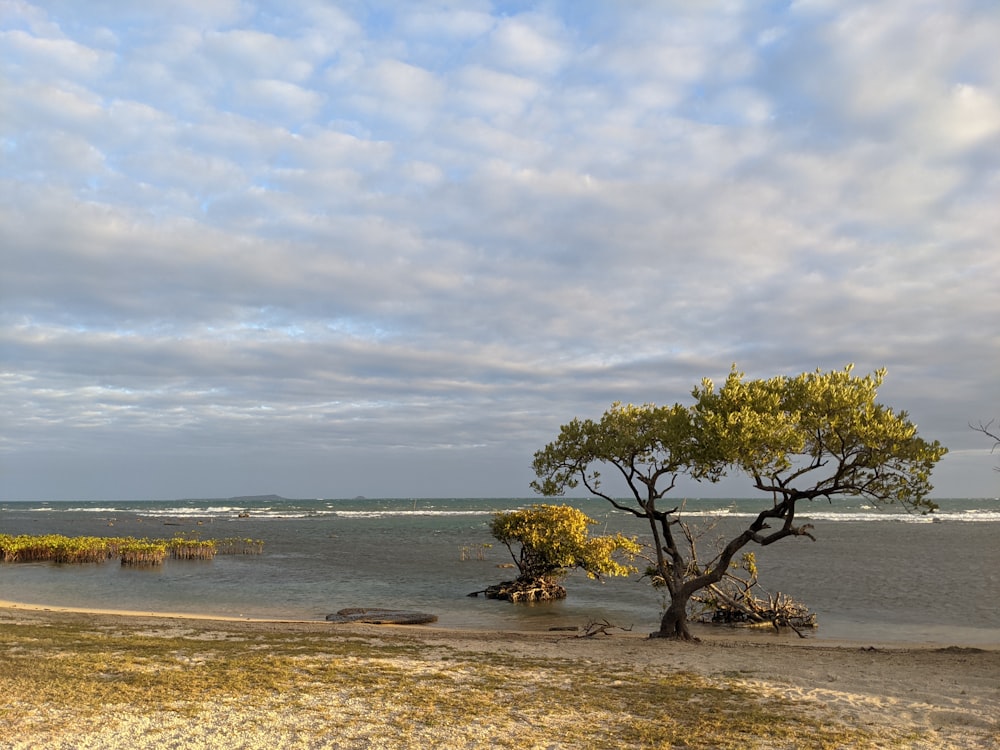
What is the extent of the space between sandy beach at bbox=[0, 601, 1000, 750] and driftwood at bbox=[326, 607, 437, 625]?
22.4ft

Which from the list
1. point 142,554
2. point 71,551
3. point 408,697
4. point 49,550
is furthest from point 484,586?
point 49,550

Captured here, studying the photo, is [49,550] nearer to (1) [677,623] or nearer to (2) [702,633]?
(2) [702,633]

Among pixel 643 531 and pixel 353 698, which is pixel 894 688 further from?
pixel 643 531

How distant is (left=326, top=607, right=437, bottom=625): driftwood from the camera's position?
1096 inches

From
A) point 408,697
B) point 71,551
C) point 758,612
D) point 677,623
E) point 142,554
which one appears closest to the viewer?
point 408,697

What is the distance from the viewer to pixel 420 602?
35.4 meters

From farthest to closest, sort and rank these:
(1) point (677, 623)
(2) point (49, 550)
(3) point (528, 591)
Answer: (2) point (49, 550)
(3) point (528, 591)
(1) point (677, 623)

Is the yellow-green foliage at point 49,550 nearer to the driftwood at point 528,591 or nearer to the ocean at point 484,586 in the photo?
the ocean at point 484,586

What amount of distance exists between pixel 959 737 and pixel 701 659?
652 centimetres

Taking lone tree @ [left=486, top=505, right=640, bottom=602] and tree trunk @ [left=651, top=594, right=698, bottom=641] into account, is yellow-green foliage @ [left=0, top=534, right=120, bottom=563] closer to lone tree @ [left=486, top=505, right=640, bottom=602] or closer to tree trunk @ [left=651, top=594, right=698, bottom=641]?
lone tree @ [left=486, top=505, right=640, bottom=602]

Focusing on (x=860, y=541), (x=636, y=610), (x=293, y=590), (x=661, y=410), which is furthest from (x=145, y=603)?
(x=860, y=541)

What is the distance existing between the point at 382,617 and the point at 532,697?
1767 cm

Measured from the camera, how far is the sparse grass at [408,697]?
31.6ft

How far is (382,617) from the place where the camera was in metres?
28.2
